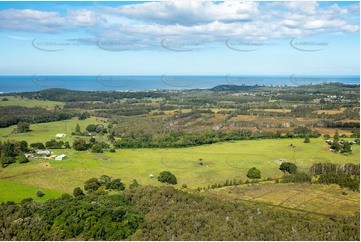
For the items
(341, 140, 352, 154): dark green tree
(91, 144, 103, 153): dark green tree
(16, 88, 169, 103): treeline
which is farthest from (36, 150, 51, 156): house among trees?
(16, 88, 169, 103): treeline

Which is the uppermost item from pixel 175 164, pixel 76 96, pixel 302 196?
pixel 76 96

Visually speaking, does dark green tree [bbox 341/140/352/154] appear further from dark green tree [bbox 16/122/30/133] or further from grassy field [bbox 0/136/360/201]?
dark green tree [bbox 16/122/30/133]

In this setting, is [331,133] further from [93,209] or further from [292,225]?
[93,209]

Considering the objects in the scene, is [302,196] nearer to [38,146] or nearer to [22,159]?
[22,159]

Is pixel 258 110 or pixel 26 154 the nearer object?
pixel 26 154

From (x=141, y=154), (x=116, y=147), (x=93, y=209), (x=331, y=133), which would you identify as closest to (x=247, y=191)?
(x=93, y=209)

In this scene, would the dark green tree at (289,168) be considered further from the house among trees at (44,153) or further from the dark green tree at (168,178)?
the house among trees at (44,153)

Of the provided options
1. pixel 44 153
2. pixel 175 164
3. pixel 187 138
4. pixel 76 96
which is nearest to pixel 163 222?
pixel 175 164
